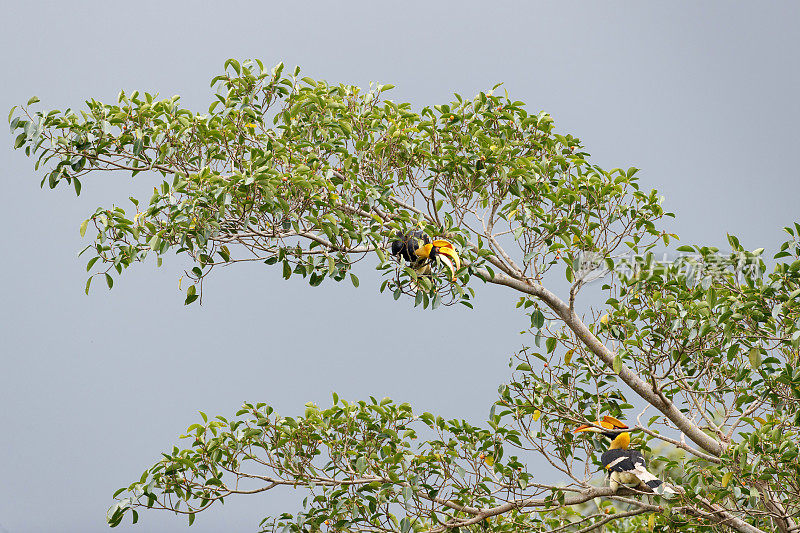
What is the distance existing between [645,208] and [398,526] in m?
2.08

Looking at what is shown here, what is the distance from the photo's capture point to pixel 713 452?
4586 millimetres

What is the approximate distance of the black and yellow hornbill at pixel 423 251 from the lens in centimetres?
385

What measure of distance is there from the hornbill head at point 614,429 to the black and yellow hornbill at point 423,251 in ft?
4.02

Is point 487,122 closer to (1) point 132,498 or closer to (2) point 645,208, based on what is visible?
(2) point 645,208

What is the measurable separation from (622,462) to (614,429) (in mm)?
184

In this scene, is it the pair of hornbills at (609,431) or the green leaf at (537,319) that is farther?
the green leaf at (537,319)

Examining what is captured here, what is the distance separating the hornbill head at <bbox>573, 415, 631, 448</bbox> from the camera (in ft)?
14.4

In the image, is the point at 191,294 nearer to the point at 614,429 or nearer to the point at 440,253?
the point at 440,253

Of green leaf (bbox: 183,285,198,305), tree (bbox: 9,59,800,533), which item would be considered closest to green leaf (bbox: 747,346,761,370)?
tree (bbox: 9,59,800,533)

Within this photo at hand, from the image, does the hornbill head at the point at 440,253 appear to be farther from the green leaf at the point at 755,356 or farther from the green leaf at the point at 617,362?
the green leaf at the point at 755,356

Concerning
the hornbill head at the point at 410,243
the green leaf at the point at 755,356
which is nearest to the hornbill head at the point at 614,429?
the green leaf at the point at 755,356

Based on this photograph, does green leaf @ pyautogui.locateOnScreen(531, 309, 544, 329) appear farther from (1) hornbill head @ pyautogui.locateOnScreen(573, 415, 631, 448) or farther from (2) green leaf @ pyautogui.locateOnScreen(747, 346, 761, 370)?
(2) green leaf @ pyautogui.locateOnScreen(747, 346, 761, 370)

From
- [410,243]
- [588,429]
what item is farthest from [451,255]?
[588,429]

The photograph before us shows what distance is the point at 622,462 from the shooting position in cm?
429
